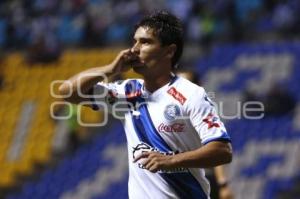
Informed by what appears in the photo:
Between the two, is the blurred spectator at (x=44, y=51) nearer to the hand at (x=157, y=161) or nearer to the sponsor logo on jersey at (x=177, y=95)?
the sponsor logo on jersey at (x=177, y=95)

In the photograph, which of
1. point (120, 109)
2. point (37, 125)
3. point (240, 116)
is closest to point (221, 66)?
point (240, 116)

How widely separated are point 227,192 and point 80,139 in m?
11.1

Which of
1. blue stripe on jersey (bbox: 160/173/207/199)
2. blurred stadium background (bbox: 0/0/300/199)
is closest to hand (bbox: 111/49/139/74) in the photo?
blue stripe on jersey (bbox: 160/173/207/199)

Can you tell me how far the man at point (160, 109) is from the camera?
189 inches

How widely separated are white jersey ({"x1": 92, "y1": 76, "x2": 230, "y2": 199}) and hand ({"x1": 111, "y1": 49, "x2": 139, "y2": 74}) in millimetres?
220

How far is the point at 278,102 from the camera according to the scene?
15.2 metres

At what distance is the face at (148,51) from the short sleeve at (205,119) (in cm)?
31

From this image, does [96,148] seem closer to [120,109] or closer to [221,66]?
[221,66]

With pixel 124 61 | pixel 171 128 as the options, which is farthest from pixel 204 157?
pixel 124 61

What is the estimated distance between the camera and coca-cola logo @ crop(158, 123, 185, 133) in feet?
15.9

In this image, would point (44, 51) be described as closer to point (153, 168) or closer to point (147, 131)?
point (147, 131)

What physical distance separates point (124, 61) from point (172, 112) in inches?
16.5

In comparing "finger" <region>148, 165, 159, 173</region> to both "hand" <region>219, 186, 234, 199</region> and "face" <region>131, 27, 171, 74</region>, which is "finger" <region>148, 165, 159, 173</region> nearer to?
"face" <region>131, 27, 171, 74</region>

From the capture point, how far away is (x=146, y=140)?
4.94 meters
